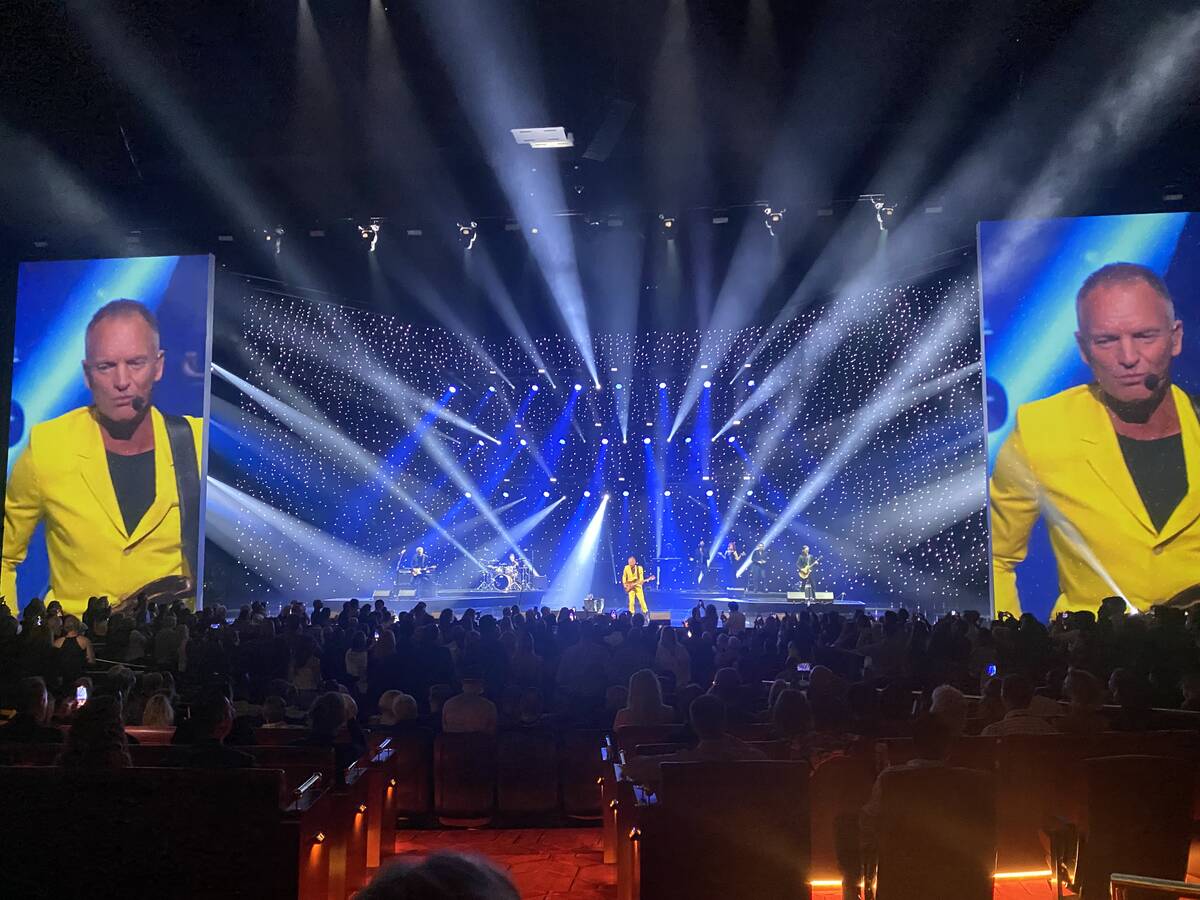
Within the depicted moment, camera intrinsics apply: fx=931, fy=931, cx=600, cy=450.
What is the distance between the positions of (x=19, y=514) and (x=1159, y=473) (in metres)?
16.0

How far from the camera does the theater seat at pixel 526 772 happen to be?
617 centimetres

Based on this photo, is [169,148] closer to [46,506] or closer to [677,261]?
[46,506]

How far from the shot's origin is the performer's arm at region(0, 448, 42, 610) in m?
13.5

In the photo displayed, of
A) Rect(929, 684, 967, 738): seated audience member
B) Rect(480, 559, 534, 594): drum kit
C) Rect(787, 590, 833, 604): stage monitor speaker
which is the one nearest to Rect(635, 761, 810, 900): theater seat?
Rect(929, 684, 967, 738): seated audience member

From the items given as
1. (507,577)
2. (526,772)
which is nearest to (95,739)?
(526,772)

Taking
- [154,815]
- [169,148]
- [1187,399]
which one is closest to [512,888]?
[154,815]

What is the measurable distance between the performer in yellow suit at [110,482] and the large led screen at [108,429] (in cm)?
1

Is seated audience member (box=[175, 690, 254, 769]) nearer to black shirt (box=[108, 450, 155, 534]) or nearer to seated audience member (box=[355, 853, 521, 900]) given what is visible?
seated audience member (box=[355, 853, 521, 900])

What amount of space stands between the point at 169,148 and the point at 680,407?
608 inches

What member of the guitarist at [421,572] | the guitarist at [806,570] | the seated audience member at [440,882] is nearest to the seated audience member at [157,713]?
the seated audience member at [440,882]

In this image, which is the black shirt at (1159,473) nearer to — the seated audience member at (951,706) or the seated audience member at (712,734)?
the seated audience member at (951,706)

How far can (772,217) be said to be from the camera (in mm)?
13398

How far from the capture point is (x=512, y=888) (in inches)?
44.8

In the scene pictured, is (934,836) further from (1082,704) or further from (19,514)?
(19,514)
